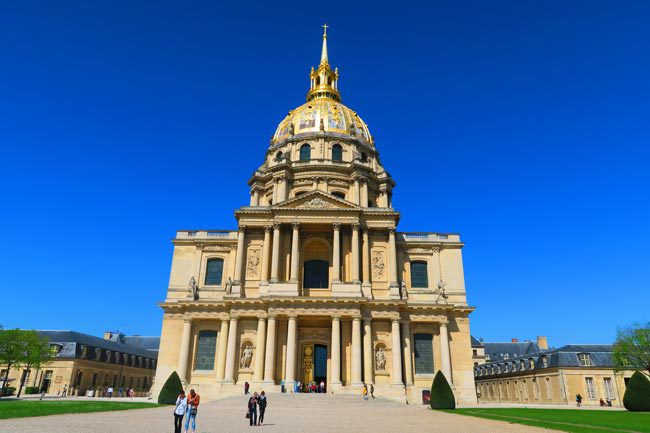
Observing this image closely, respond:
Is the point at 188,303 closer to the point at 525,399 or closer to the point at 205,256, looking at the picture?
the point at 205,256

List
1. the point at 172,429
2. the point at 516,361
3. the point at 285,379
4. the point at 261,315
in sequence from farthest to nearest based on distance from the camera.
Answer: the point at 516,361 < the point at 261,315 < the point at 285,379 < the point at 172,429

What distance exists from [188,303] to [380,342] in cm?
1538

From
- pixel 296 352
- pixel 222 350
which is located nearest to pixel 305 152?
pixel 296 352

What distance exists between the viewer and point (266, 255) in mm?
37281

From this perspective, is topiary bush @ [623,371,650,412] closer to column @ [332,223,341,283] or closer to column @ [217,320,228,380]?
column @ [332,223,341,283]

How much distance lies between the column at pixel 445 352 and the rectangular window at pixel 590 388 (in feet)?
62.0

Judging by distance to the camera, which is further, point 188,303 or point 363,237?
point 363,237

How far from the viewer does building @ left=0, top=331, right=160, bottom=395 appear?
150 ft

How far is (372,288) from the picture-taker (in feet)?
121

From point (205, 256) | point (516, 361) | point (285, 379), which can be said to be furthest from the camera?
point (516, 361)

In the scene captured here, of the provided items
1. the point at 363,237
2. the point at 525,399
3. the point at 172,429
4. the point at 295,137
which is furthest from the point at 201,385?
the point at 525,399

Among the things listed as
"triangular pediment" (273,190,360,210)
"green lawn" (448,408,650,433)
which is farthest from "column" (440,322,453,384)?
"green lawn" (448,408,650,433)

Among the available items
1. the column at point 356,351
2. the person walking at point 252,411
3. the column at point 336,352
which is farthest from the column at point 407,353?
the person walking at point 252,411

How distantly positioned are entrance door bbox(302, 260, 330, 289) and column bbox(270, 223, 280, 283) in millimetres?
3976
